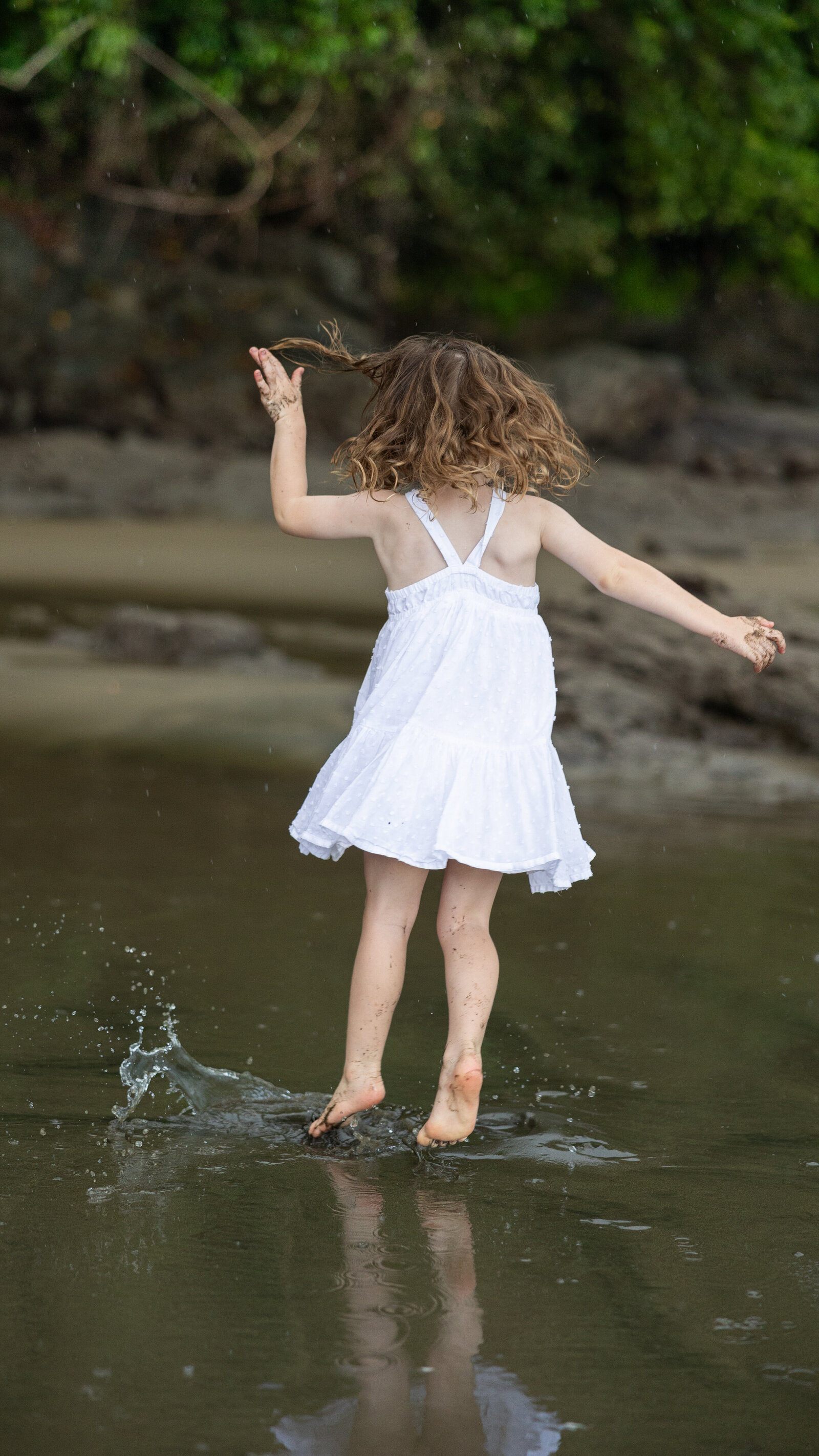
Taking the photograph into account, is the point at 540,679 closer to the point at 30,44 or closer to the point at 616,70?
the point at 30,44

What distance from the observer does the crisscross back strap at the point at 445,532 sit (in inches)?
103

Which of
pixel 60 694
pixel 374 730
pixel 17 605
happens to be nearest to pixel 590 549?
pixel 374 730

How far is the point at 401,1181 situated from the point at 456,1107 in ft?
0.56

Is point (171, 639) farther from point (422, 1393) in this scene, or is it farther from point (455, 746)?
point (422, 1393)

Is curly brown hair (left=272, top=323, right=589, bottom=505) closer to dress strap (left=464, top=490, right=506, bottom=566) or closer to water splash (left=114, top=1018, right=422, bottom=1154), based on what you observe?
dress strap (left=464, top=490, right=506, bottom=566)

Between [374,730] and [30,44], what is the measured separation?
11.4 metres

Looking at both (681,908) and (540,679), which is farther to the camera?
(681,908)

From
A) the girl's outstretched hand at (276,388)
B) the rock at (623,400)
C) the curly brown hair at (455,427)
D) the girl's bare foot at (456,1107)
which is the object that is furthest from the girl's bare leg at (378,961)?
the rock at (623,400)

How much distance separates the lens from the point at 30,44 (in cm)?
1206

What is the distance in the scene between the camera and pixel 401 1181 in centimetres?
239

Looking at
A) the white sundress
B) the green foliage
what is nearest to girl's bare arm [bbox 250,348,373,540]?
the white sundress

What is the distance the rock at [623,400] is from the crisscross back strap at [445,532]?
46.4ft

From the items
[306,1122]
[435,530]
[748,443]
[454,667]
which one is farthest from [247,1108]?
[748,443]

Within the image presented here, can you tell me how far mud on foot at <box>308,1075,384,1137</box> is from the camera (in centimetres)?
254
